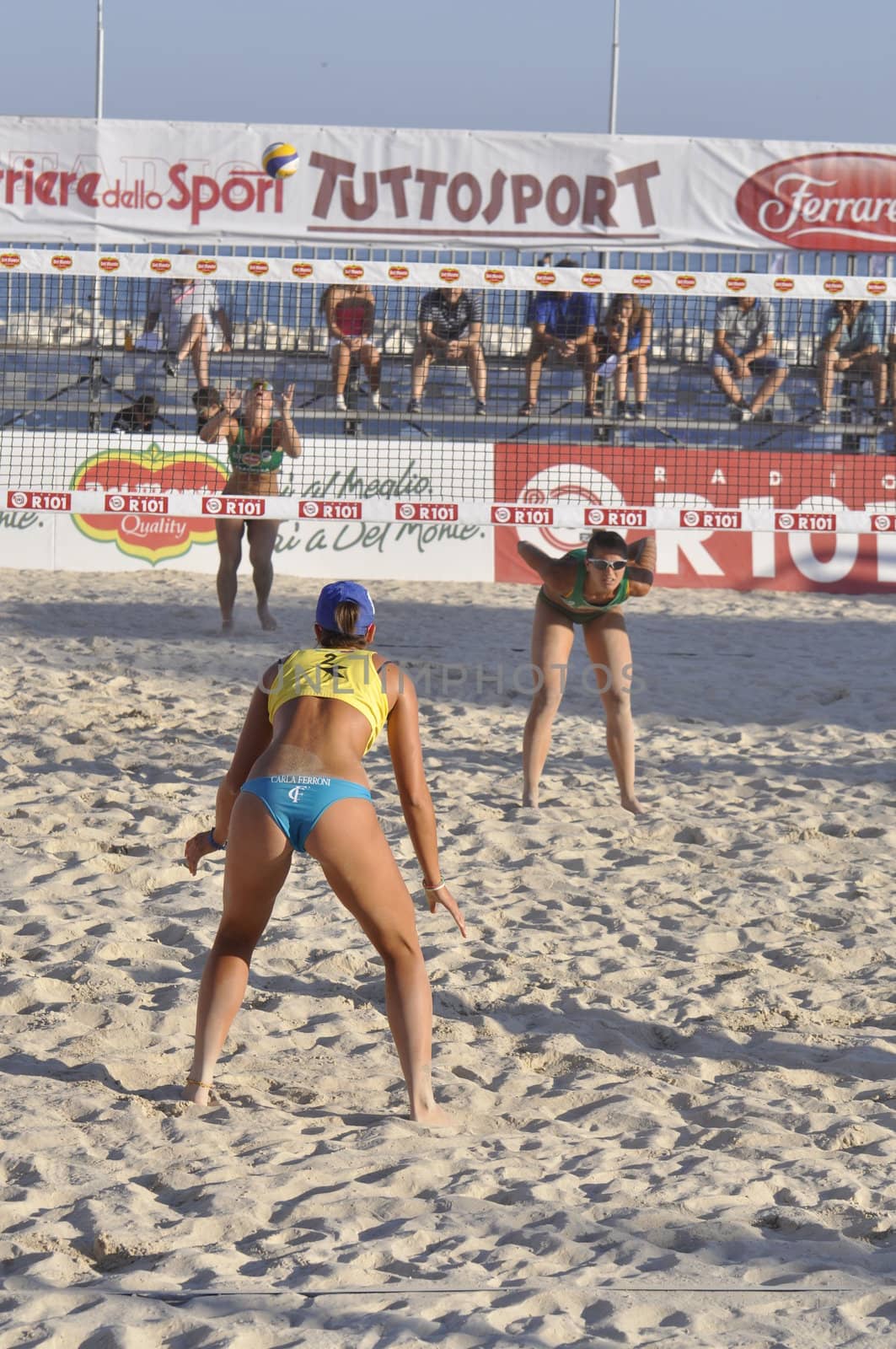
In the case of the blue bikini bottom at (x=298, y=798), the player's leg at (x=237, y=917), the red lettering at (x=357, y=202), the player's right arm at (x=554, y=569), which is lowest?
the player's leg at (x=237, y=917)

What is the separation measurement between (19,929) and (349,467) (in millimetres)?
8352

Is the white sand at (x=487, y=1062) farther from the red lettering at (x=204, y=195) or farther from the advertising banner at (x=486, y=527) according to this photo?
the red lettering at (x=204, y=195)

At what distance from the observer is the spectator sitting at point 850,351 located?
12211 mm

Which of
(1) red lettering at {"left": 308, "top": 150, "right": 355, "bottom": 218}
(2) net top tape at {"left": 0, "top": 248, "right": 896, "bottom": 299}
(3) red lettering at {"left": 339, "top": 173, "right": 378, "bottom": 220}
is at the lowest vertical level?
(2) net top tape at {"left": 0, "top": 248, "right": 896, "bottom": 299}

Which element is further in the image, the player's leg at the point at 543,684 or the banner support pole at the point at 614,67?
the banner support pole at the point at 614,67

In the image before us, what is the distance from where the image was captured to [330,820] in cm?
357

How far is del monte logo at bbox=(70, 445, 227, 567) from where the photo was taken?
1253cm

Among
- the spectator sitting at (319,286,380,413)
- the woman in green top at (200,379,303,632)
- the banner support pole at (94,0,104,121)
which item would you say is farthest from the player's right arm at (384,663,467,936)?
the banner support pole at (94,0,104,121)

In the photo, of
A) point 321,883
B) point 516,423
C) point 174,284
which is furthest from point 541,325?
point 321,883

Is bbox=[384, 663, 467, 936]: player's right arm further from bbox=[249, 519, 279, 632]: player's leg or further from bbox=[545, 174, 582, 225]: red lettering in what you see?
bbox=[545, 174, 582, 225]: red lettering

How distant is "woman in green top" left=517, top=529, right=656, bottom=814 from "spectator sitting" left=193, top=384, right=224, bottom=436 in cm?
415

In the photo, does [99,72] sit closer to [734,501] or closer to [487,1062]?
[734,501]

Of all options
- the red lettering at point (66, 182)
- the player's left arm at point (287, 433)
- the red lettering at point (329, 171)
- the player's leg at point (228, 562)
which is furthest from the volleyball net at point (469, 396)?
the red lettering at point (329, 171)

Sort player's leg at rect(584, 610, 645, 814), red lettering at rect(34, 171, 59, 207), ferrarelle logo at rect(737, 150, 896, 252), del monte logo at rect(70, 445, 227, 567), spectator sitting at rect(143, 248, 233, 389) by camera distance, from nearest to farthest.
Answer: player's leg at rect(584, 610, 645, 814) → spectator sitting at rect(143, 248, 233, 389) → del monte logo at rect(70, 445, 227, 567) → red lettering at rect(34, 171, 59, 207) → ferrarelle logo at rect(737, 150, 896, 252)
